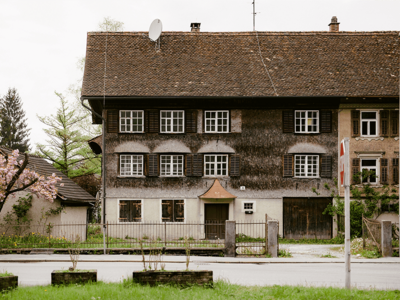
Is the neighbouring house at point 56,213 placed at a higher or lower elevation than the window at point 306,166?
lower

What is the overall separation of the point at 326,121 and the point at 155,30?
41.3ft

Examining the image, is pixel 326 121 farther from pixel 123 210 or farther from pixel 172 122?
pixel 123 210

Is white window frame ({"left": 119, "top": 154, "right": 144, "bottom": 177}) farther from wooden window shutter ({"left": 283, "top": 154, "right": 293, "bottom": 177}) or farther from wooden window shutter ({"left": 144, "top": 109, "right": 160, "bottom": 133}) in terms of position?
wooden window shutter ({"left": 283, "top": 154, "right": 293, "bottom": 177})

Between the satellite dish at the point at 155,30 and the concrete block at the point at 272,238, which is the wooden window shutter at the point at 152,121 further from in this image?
the concrete block at the point at 272,238

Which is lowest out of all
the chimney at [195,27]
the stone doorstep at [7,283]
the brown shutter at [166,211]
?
the stone doorstep at [7,283]

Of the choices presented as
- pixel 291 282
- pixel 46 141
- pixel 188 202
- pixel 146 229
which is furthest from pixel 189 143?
pixel 291 282

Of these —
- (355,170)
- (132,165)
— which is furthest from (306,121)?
(132,165)

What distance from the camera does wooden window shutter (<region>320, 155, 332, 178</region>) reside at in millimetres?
28203

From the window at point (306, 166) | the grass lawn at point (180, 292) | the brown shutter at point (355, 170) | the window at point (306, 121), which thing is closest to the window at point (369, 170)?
the brown shutter at point (355, 170)

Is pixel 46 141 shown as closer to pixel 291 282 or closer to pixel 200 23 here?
pixel 200 23

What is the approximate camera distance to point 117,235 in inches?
1084

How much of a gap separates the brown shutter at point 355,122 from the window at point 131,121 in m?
12.6

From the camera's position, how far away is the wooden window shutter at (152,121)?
28281 millimetres

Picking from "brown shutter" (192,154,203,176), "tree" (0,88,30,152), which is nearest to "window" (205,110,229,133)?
"brown shutter" (192,154,203,176)
